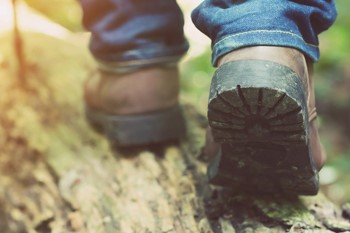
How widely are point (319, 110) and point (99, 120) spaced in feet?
4.81

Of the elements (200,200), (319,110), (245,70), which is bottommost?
(319,110)

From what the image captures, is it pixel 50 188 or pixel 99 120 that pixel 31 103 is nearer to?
pixel 99 120

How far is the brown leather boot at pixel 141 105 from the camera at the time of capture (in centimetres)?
155

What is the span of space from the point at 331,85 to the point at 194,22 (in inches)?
73.4

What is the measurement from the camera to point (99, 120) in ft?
5.48

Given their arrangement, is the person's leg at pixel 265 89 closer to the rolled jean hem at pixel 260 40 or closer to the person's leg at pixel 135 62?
the rolled jean hem at pixel 260 40

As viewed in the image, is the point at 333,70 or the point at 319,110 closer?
the point at 319,110

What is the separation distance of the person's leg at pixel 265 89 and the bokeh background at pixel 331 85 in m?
1.10

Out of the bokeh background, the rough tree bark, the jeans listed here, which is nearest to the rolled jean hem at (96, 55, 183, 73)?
the jeans

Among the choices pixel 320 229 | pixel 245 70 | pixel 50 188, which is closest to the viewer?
pixel 245 70

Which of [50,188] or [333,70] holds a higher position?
[50,188]

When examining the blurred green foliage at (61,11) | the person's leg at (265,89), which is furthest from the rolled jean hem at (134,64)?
the blurred green foliage at (61,11)

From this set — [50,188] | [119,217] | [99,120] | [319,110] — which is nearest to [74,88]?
[99,120]

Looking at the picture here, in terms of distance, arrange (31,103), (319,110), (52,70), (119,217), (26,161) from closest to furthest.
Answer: (119,217)
(26,161)
(31,103)
(52,70)
(319,110)
